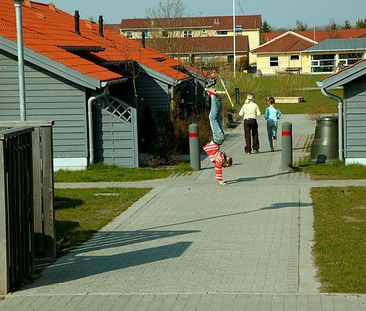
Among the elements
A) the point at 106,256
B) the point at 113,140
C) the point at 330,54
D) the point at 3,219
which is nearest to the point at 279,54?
the point at 330,54

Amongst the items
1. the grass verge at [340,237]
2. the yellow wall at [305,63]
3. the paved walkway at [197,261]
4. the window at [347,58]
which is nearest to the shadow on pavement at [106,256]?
the paved walkway at [197,261]

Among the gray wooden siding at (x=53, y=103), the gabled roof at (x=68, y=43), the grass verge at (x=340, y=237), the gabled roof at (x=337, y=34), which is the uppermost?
the gabled roof at (x=337, y=34)

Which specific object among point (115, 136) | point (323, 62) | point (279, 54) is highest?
point (279, 54)

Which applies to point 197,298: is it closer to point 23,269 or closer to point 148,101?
point 23,269

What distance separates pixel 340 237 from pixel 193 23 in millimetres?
35990

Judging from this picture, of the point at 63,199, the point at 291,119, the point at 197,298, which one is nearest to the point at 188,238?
the point at 197,298

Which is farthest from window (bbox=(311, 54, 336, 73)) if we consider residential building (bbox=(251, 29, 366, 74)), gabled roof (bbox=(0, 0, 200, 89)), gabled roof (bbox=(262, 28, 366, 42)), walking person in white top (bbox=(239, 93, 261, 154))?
walking person in white top (bbox=(239, 93, 261, 154))

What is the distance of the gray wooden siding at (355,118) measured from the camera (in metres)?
19.5

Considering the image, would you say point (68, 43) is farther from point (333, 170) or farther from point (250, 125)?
point (333, 170)

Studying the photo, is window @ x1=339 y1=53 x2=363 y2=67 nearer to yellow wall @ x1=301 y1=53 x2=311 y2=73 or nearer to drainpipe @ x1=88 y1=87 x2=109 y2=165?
yellow wall @ x1=301 y1=53 x2=311 y2=73

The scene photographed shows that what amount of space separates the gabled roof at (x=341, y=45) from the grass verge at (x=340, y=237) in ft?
213

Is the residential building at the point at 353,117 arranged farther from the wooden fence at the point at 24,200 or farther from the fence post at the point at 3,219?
the fence post at the point at 3,219

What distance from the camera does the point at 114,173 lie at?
64.6 feet

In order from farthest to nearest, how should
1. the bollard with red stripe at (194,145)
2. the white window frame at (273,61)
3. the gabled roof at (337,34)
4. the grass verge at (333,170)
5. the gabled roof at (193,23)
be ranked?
the gabled roof at (337,34) < the white window frame at (273,61) < the gabled roof at (193,23) < the bollard with red stripe at (194,145) < the grass verge at (333,170)
